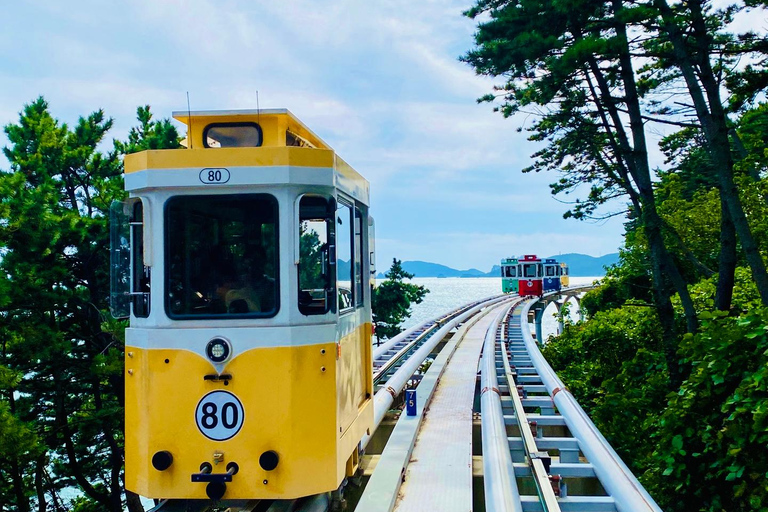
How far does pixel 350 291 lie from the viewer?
18.6 feet

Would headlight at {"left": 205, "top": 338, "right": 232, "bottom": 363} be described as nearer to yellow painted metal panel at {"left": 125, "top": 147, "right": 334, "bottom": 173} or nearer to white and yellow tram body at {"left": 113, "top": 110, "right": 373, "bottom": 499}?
white and yellow tram body at {"left": 113, "top": 110, "right": 373, "bottom": 499}

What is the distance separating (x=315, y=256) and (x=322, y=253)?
0.25 ft

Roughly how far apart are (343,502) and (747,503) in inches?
141

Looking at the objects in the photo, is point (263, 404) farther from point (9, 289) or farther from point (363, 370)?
point (9, 289)

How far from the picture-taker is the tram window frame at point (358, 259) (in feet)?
19.1

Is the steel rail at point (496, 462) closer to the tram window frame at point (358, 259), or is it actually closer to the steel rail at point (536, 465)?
the steel rail at point (536, 465)

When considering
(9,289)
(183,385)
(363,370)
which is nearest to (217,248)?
(183,385)

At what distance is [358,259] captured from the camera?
236 inches

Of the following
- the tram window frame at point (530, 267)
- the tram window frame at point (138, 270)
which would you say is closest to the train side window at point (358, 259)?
the tram window frame at point (138, 270)

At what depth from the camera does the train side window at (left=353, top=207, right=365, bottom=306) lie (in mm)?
5902

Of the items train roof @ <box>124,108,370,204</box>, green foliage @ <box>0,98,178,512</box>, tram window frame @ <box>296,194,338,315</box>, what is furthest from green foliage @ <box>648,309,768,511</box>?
green foliage @ <box>0,98,178,512</box>

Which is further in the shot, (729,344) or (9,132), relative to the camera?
(9,132)

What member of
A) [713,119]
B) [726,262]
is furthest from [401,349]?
[713,119]

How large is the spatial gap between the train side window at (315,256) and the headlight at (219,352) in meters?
0.63
